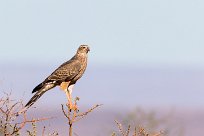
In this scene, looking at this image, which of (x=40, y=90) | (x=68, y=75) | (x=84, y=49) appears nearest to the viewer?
(x=40, y=90)

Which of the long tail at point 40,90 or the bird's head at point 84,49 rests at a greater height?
the bird's head at point 84,49

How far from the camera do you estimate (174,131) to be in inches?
3095

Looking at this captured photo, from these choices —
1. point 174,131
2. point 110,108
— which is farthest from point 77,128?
point 174,131

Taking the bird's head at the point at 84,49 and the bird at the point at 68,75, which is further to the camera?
the bird's head at the point at 84,49

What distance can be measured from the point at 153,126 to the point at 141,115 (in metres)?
2.77

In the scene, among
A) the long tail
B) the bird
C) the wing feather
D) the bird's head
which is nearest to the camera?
the long tail

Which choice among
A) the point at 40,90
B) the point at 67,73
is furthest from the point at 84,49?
the point at 40,90

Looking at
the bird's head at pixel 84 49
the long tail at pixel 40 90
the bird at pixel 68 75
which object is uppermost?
the bird's head at pixel 84 49

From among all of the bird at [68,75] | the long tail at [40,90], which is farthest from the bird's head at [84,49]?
the long tail at [40,90]

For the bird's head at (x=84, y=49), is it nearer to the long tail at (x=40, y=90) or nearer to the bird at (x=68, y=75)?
the bird at (x=68, y=75)

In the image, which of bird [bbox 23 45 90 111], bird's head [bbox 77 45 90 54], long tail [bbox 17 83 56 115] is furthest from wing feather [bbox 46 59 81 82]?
bird's head [bbox 77 45 90 54]

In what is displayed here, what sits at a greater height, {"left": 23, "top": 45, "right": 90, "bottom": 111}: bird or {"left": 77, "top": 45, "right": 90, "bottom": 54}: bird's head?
{"left": 77, "top": 45, "right": 90, "bottom": 54}: bird's head

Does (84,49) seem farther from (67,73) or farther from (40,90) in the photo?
(40,90)

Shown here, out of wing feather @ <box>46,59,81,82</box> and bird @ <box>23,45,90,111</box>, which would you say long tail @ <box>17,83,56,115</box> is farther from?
wing feather @ <box>46,59,81,82</box>
